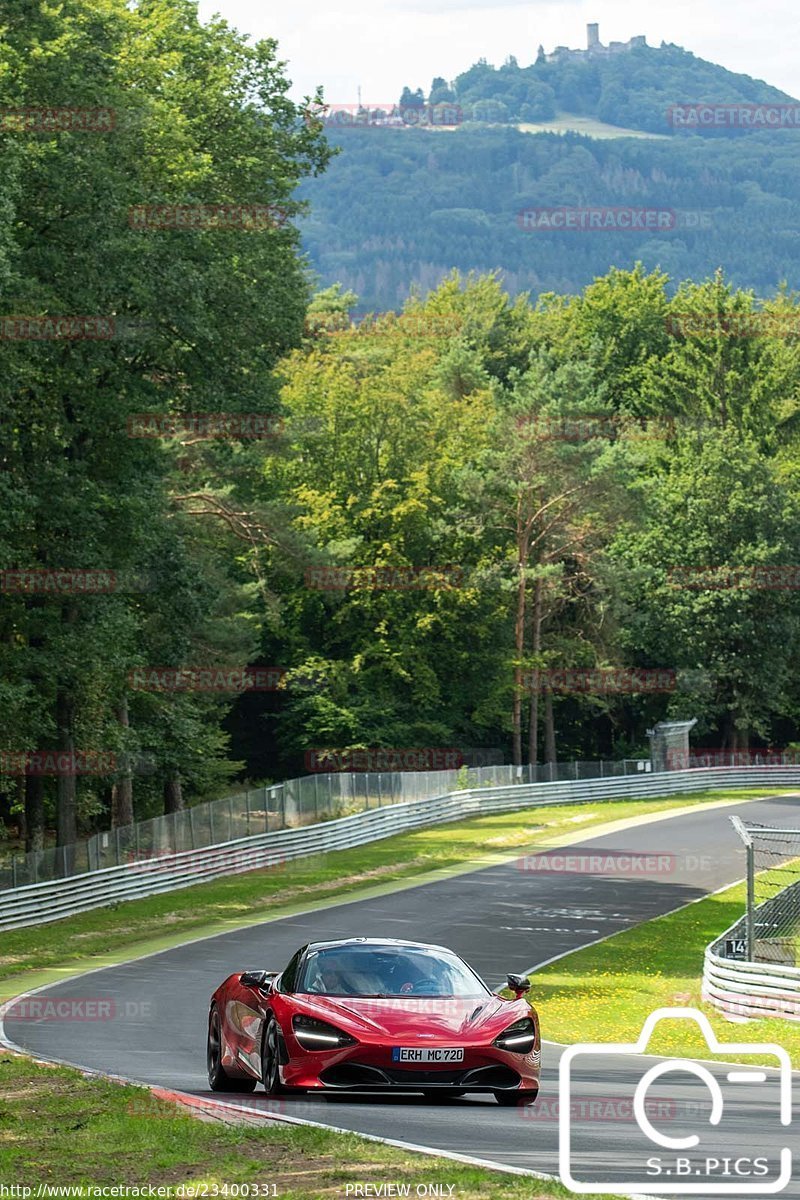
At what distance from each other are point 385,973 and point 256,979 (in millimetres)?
991

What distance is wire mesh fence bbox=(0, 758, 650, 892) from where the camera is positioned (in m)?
38.7

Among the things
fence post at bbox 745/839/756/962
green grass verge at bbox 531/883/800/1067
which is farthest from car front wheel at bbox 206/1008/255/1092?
fence post at bbox 745/839/756/962

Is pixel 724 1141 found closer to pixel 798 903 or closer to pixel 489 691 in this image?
pixel 798 903

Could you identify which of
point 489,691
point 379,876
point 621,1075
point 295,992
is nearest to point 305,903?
point 379,876

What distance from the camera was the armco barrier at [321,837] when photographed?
124 feet

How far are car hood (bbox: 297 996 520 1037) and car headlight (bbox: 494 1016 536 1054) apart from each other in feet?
0.18

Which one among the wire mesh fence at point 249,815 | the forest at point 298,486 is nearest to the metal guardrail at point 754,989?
the forest at point 298,486

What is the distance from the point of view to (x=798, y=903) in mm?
25516

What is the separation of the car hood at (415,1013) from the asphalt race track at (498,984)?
0.56 metres

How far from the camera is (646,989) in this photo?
2658cm
